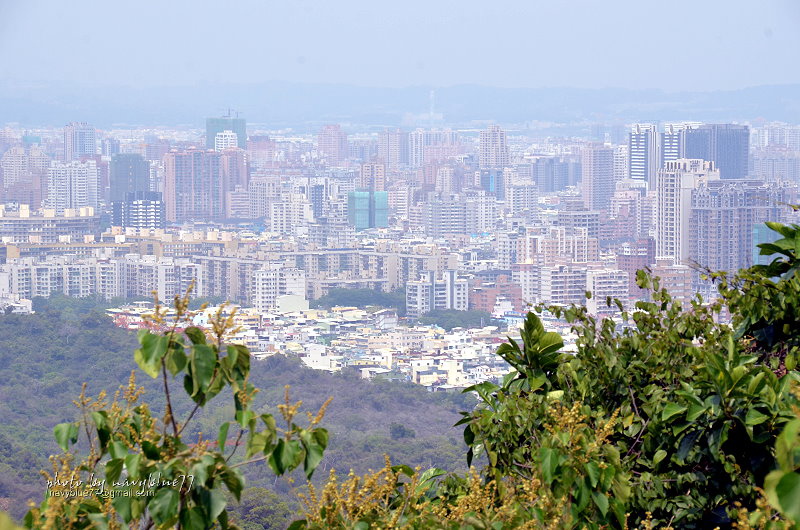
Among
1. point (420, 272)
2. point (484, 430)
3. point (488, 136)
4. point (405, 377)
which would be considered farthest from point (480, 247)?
point (484, 430)

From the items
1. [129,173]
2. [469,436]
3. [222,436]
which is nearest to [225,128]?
[129,173]

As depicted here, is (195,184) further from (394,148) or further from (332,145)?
(394,148)

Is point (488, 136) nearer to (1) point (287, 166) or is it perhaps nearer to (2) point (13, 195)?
(1) point (287, 166)

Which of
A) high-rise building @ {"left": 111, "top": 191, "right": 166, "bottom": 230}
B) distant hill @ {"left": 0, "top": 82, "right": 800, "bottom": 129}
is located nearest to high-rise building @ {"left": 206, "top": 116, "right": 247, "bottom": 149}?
distant hill @ {"left": 0, "top": 82, "right": 800, "bottom": 129}

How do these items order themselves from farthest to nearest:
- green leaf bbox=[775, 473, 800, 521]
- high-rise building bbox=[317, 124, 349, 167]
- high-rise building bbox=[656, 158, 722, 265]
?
1. high-rise building bbox=[317, 124, 349, 167]
2. high-rise building bbox=[656, 158, 722, 265]
3. green leaf bbox=[775, 473, 800, 521]

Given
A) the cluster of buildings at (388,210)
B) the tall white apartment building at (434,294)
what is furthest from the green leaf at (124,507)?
the tall white apartment building at (434,294)

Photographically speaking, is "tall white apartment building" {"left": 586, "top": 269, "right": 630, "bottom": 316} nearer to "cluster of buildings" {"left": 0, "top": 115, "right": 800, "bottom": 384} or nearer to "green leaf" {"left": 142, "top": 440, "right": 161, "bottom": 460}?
"cluster of buildings" {"left": 0, "top": 115, "right": 800, "bottom": 384}

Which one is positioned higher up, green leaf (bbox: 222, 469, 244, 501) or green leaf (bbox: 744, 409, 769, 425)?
green leaf (bbox: 222, 469, 244, 501)
